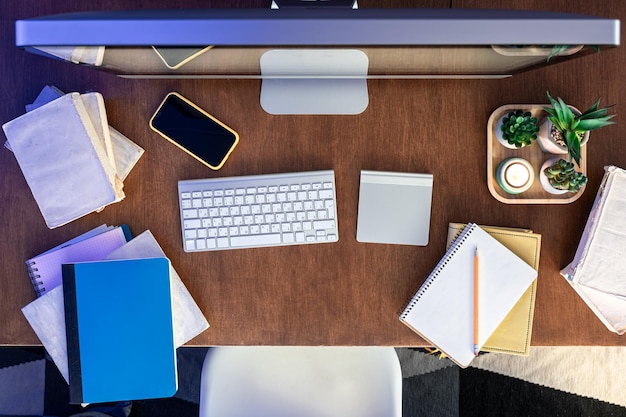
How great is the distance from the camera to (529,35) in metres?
0.52

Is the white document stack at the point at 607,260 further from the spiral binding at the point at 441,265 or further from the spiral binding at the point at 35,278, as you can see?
the spiral binding at the point at 35,278

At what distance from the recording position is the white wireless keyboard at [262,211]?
0.89 meters

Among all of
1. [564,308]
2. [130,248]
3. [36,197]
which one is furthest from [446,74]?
[36,197]

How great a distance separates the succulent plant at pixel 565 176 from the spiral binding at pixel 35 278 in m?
0.90

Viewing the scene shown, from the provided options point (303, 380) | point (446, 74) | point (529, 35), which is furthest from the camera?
point (303, 380)

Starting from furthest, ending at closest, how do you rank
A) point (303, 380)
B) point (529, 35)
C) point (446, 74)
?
point (303, 380), point (446, 74), point (529, 35)

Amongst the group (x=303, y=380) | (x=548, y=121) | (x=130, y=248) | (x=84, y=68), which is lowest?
(x=303, y=380)

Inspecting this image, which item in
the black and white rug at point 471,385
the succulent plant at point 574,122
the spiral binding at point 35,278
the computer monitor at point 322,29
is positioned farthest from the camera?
the black and white rug at point 471,385

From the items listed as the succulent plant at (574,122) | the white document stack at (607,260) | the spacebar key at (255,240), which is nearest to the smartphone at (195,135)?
the spacebar key at (255,240)

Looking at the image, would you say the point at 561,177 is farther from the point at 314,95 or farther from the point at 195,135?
the point at 195,135

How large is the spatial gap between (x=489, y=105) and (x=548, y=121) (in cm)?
10

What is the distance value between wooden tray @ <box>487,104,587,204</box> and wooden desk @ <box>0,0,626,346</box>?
1cm

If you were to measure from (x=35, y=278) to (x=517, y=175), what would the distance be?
868 millimetres

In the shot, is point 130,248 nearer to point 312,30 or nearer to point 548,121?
point 312,30
